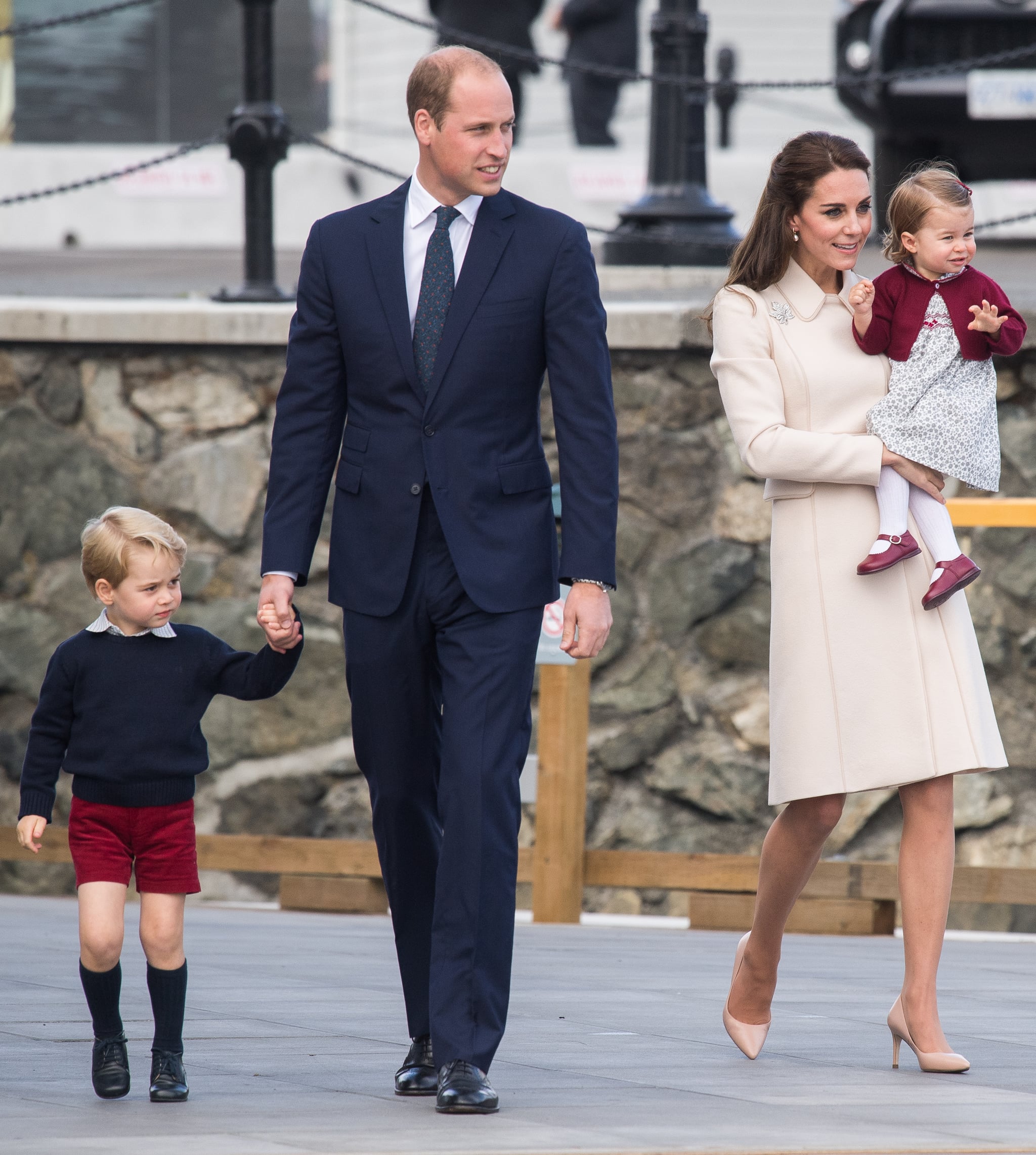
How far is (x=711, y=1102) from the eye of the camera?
369 centimetres

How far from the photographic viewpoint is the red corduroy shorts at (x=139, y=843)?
379 cm

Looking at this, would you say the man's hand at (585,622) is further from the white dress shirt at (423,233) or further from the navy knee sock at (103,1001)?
the navy knee sock at (103,1001)

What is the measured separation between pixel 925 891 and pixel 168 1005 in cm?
141

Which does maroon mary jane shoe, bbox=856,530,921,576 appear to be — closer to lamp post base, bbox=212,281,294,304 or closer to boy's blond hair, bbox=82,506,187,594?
boy's blond hair, bbox=82,506,187,594

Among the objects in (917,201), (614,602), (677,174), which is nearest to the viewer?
(917,201)

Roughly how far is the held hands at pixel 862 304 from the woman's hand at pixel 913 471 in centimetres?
25

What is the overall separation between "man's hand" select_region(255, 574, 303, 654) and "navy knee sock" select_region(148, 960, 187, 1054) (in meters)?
0.57

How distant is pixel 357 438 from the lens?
389 cm

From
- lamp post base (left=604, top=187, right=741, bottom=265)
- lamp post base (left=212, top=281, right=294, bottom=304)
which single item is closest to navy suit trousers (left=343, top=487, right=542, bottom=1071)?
lamp post base (left=212, top=281, right=294, bottom=304)

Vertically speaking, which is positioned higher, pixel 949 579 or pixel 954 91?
pixel 954 91

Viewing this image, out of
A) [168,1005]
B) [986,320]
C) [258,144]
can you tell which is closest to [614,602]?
Result: [258,144]

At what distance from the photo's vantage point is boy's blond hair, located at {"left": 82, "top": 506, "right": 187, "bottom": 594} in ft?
12.5

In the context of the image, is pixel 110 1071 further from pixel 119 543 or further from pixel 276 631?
pixel 119 543

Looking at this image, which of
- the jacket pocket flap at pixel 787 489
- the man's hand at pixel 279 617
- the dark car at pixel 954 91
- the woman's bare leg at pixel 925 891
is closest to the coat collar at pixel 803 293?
the jacket pocket flap at pixel 787 489
